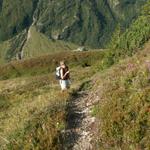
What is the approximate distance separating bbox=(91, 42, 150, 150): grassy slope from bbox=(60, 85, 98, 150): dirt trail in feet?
1.39

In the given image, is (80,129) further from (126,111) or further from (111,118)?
(126,111)

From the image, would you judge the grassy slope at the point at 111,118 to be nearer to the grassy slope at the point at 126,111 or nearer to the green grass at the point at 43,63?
the grassy slope at the point at 126,111

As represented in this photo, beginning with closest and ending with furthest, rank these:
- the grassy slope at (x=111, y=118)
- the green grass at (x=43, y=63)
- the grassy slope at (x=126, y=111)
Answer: the grassy slope at (x=126, y=111), the grassy slope at (x=111, y=118), the green grass at (x=43, y=63)

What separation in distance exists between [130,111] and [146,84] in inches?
106

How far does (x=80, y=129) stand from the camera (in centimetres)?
1662

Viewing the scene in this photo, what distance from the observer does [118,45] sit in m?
42.8

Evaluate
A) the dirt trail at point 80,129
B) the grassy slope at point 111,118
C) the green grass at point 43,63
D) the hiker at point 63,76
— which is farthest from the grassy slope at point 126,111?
the green grass at point 43,63

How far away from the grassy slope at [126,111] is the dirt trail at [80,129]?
0.42m

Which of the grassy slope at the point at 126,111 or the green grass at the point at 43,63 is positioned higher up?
the grassy slope at the point at 126,111

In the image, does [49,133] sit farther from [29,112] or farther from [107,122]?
[29,112]

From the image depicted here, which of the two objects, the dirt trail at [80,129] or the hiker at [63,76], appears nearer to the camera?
the dirt trail at [80,129]

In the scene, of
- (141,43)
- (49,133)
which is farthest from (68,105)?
(141,43)

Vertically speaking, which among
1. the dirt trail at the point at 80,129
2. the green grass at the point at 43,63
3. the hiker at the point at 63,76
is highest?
the hiker at the point at 63,76

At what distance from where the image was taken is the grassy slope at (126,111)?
14141 millimetres
